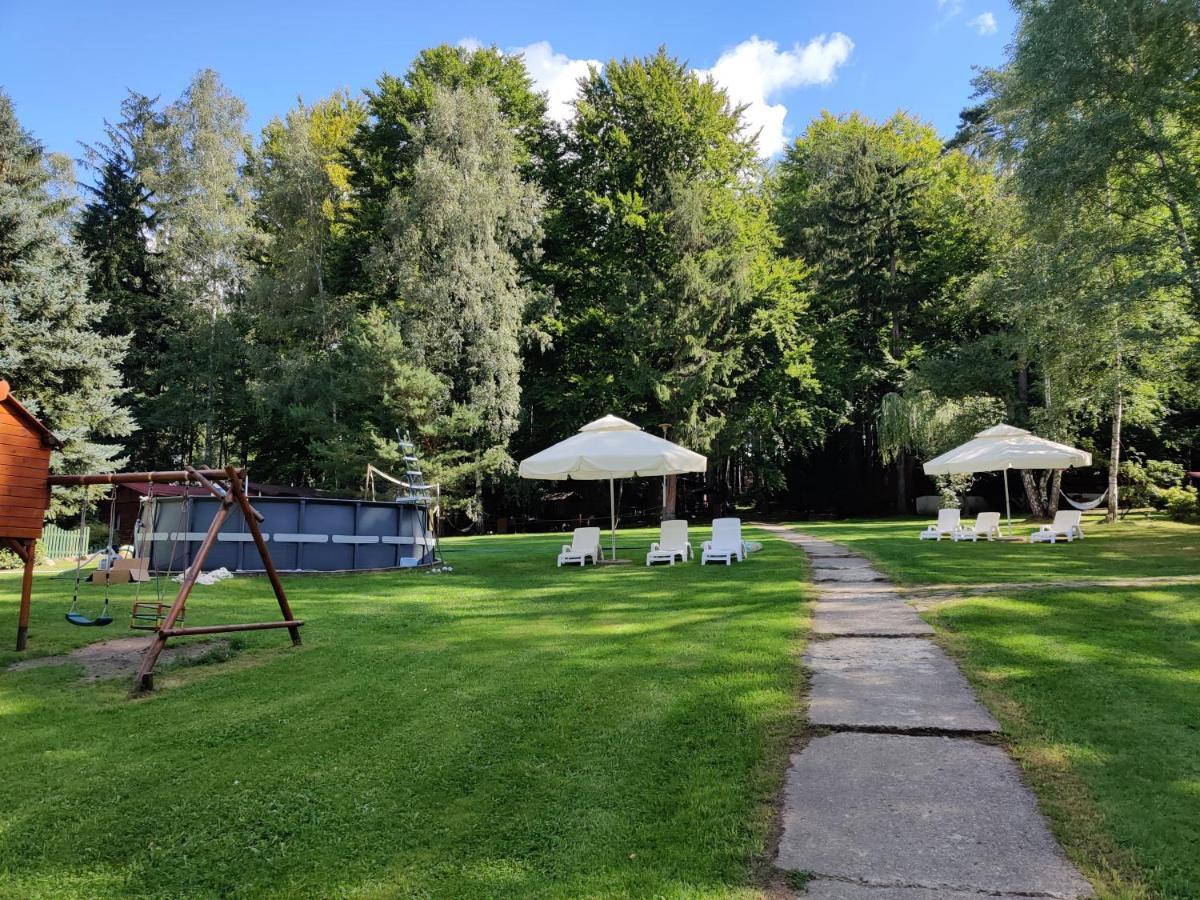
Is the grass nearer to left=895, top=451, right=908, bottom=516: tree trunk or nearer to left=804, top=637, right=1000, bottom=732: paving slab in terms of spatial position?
left=804, top=637, right=1000, bottom=732: paving slab

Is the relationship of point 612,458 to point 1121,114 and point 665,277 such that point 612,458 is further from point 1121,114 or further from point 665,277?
point 665,277

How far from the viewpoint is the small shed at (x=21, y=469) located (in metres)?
6.94

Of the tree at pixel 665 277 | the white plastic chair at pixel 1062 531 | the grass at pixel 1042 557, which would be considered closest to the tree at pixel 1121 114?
the white plastic chair at pixel 1062 531

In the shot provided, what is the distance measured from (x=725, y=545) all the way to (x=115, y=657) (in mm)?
9131

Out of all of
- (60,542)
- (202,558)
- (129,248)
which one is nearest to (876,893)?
(202,558)

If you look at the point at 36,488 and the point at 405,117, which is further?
the point at 405,117

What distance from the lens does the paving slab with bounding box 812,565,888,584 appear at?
32.9 ft

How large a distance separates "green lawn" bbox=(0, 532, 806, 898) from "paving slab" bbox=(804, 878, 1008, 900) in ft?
0.71

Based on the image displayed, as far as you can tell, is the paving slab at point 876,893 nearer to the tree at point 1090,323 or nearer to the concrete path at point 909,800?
the concrete path at point 909,800

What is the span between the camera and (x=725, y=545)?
12766mm

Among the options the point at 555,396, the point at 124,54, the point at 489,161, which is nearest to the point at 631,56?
the point at 489,161

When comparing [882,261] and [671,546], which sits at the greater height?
[882,261]

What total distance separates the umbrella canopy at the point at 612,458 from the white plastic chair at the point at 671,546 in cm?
120

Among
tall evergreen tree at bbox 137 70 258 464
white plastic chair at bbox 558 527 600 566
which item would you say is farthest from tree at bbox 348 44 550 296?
white plastic chair at bbox 558 527 600 566
